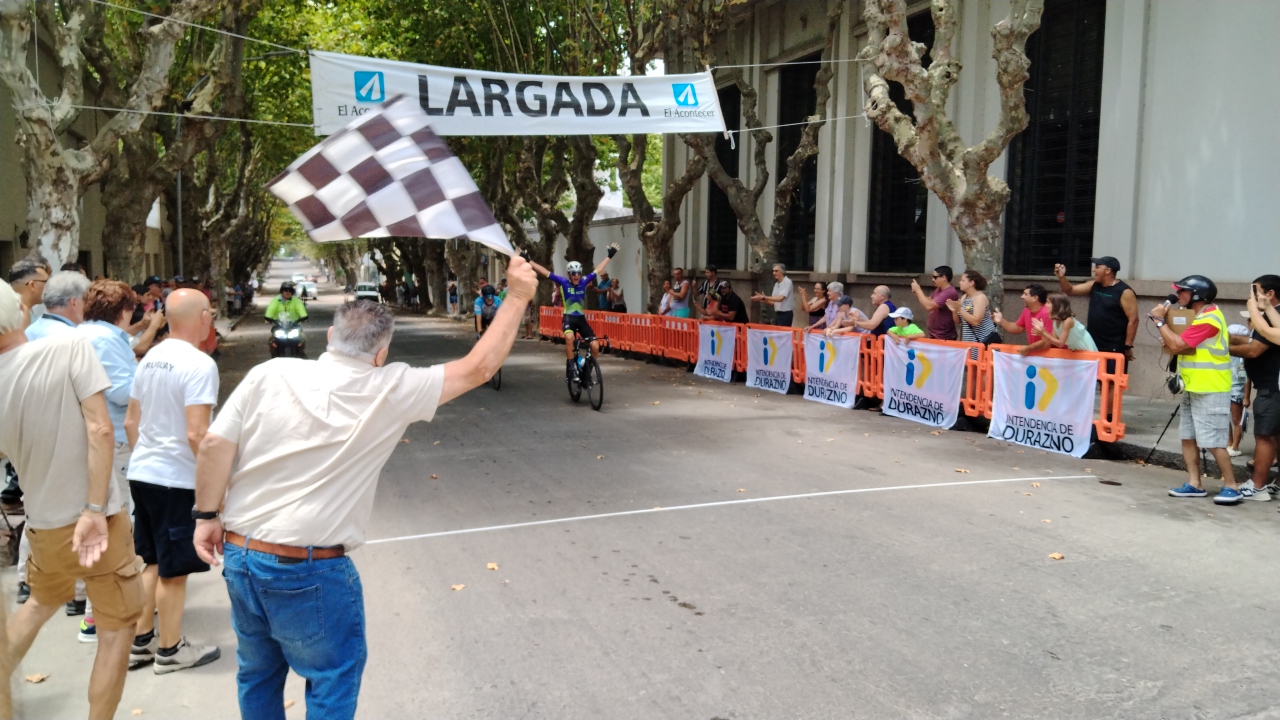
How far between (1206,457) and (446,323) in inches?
1258

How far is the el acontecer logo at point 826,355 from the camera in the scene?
13.9 metres

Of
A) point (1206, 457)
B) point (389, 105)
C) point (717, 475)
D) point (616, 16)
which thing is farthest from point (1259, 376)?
point (616, 16)

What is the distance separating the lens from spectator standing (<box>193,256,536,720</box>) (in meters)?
3.05

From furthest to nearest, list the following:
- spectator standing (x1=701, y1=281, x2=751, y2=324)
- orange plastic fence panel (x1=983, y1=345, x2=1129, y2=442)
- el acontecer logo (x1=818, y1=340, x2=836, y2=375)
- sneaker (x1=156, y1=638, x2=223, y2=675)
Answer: spectator standing (x1=701, y1=281, x2=751, y2=324)
el acontecer logo (x1=818, y1=340, x2=836, y2=375)
orange plastic fence panel (x1=983, y1=345, x2=1129, y2=442)
sneaker (x1=156, y1=638, x2=223, y2=675)

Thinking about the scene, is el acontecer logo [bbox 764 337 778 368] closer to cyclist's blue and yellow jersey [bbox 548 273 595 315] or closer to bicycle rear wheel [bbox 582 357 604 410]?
cyclist's blue and yellow jersey [bbox 548 273 595 315]

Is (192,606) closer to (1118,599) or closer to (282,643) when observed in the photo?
(282,643)

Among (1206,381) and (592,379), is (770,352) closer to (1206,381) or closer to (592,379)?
(592,379)

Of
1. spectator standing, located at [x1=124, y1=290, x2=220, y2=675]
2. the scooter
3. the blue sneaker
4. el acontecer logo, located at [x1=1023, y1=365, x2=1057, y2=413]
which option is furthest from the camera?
the scooter

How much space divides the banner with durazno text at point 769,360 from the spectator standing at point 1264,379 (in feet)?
24.6

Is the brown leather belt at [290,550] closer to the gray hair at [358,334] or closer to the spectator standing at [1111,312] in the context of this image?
the gray hair at [358,334]

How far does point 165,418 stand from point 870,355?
33.8 feet

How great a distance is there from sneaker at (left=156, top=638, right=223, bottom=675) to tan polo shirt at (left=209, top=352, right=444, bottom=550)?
6.37 feet

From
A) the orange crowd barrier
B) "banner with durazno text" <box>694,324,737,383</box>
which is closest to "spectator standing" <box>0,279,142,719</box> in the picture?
the orange crowd barrier

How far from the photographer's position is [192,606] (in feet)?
18.2
